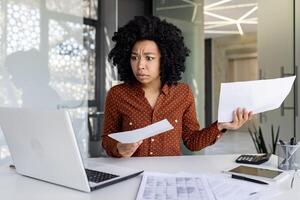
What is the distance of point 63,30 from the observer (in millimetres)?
3355

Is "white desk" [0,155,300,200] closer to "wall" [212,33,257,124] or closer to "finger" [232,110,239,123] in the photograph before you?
"finger" [232,110,239,123]

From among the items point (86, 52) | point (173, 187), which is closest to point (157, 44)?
point (173, 187)

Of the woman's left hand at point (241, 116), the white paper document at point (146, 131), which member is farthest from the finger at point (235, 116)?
the white paper document at point (146, 131)

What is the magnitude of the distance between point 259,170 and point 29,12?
265 centimetres

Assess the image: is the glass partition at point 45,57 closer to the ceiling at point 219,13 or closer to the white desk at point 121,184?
the ceiling at point 219,13

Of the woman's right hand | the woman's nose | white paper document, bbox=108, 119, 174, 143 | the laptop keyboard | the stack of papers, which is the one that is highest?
the woman's nose

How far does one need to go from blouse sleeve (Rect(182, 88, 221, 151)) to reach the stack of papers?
13.7 inches

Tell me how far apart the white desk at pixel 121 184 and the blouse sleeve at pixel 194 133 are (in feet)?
0.36

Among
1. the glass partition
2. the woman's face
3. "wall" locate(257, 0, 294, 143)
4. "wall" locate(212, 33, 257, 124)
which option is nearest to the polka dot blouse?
the woman's face

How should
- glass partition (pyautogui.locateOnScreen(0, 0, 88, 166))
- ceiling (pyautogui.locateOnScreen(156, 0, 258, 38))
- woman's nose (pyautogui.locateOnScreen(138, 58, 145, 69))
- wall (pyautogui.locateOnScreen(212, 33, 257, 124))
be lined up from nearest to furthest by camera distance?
woman's nose (pyautogui.locateOnScreen(138, 58, 145, 69)) → glass partition (pyautogui.locateOnScreen(0, 0, 88, 166)) → ceiling (pyautogui.locateOnScreen(156, 0, 258, 38)) → wall (pyautogui.locateOnScreen(212, 33, 257, 124))

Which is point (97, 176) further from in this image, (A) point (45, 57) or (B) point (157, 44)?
(A) point (45, 57)

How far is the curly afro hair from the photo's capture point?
149cm

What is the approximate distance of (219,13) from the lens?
20.3 ft

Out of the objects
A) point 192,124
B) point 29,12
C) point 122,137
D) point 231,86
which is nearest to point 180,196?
point 122,137
